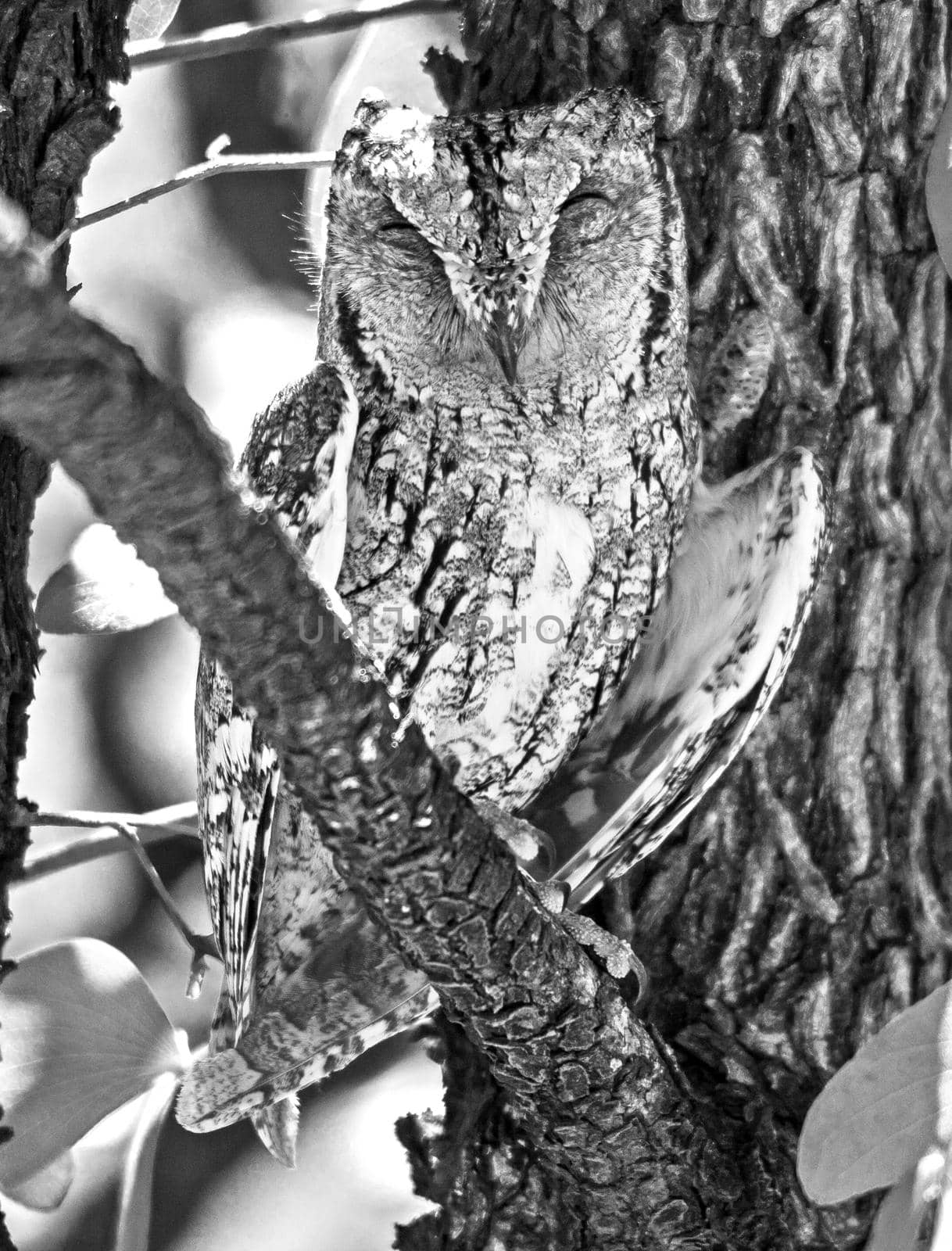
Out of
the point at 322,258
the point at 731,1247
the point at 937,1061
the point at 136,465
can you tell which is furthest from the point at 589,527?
the point at 136,465

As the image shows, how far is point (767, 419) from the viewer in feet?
5.38

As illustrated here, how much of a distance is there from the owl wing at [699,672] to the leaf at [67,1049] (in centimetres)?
51

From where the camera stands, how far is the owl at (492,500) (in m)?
1.39

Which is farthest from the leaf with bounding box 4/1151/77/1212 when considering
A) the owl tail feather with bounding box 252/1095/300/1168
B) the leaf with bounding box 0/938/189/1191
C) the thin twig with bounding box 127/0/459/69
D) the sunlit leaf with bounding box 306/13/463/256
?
the thin twig with bounding box 127/0/459/69

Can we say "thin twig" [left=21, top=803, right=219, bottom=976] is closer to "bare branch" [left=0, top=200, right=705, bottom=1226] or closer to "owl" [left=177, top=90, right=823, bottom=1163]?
"owl" [left=177, top=90, right=823, bottom=1163]

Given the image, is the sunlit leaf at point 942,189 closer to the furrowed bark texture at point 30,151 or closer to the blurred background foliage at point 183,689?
the furrowed bark texture at point 30,151

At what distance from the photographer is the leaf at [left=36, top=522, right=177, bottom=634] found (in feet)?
5.47

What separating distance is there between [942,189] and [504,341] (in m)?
0.53

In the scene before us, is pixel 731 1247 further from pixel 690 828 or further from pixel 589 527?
pixel 589 527

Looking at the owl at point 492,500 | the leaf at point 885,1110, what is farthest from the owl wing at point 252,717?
the leaf at point 885,1110

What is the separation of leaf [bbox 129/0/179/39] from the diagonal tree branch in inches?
56.5

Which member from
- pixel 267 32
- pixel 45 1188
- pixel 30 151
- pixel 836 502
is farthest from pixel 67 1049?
pixel 267 32

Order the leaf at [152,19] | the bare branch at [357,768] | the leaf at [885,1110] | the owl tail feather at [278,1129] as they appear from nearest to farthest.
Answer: the bare branch at [357,768] → the leaf at [885,1110] → the owl tail feather at [278,1129] → the leaf at [152,19]

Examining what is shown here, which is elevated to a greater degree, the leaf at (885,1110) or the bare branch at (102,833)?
the bare branch at (102,833)
